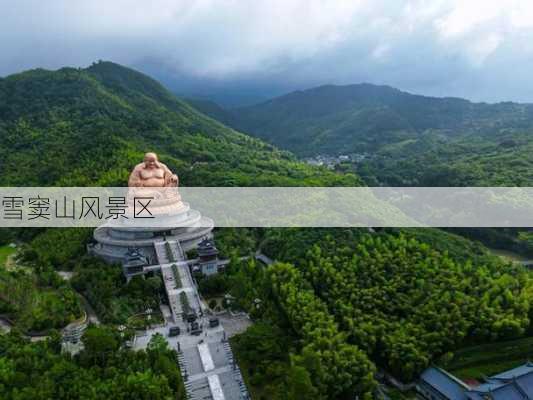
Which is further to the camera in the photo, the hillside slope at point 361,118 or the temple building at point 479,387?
the hillside slope at point 361,118

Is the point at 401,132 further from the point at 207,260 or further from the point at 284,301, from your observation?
the point at 284,301

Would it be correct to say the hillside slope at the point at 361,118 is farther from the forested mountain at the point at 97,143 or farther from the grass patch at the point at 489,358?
the grass patch at the point at 489,358

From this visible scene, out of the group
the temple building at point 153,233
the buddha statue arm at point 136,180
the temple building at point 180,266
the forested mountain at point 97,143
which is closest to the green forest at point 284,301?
the forested mountain at point 97,143

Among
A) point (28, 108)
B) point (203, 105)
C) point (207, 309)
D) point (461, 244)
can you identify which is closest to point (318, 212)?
point (461, 244)

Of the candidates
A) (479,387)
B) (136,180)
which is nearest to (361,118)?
(136,180)

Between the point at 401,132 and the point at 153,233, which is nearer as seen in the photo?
the point at 153,233

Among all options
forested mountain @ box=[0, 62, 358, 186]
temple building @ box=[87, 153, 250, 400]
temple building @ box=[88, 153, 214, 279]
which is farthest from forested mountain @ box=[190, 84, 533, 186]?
temple building @ box=[87, 153, 250, 400]

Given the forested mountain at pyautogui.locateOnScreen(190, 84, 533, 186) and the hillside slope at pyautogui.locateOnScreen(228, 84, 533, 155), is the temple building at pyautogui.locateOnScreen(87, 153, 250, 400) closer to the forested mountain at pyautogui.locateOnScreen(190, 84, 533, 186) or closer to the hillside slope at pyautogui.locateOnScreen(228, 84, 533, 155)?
the forested mountain at pyautogui.locateOnScreen(190, 84, 533, 186)
